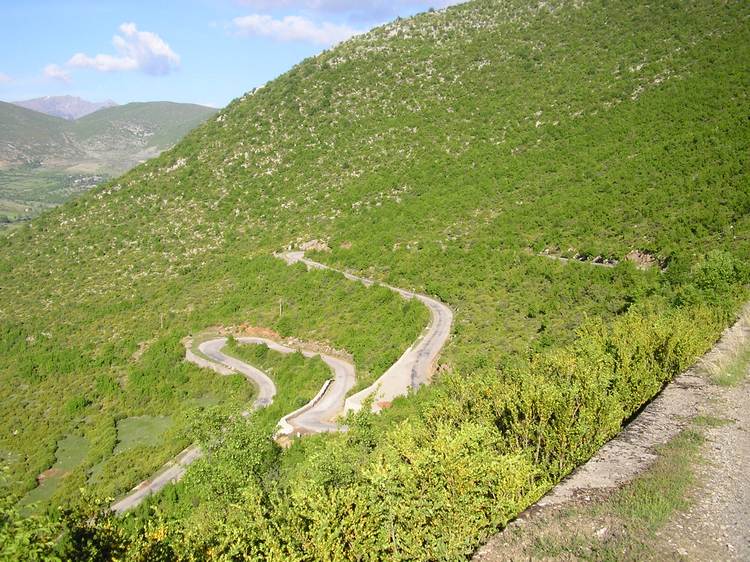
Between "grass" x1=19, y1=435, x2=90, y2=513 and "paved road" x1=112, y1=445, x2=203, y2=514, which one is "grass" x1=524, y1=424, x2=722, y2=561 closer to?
"paved road" x1=112, y1=445, x2=203, y2=514

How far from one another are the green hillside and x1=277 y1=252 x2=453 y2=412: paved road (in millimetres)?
1568

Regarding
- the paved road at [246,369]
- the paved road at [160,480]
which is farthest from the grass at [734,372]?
the paved road at [246,369]

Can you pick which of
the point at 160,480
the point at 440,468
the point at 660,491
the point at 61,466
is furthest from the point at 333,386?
the point at 660,491

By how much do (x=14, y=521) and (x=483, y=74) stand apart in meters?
69.6

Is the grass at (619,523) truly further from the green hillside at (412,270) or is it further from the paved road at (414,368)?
the paved road at (414,368)

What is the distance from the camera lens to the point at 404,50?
74562mm

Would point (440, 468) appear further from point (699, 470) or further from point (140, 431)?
point (140, 431)

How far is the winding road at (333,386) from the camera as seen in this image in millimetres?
27172

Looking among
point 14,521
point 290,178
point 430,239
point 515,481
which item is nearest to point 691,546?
point 515,481

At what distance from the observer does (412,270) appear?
1797 inches

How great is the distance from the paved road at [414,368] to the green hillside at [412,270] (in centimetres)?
157

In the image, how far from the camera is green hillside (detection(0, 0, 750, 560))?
11.8 meters

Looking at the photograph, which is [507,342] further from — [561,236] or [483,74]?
[483,74]

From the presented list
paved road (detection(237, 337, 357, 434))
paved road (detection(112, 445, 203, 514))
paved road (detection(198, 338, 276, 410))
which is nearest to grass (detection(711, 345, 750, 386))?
paved road (detection(237, 337, 357, 434))
